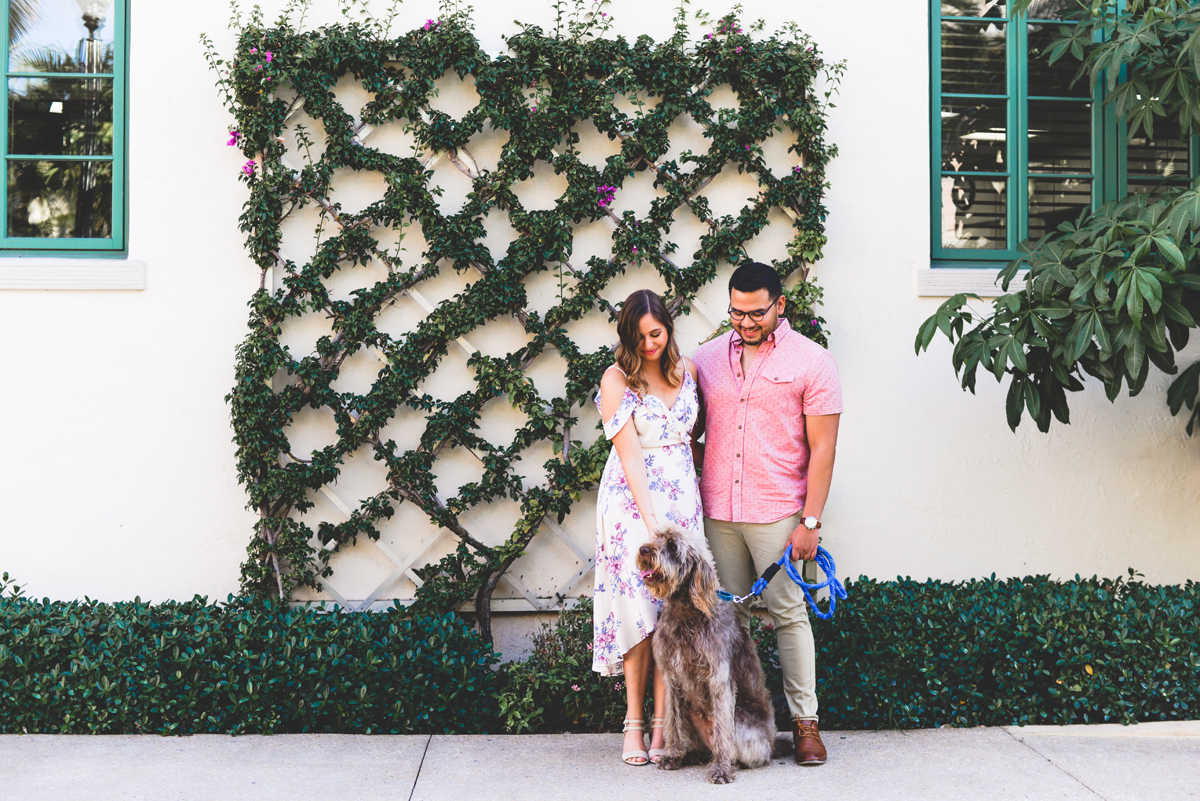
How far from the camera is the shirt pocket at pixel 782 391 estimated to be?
3.60m

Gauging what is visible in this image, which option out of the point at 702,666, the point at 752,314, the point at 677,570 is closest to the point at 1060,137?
the point at 752,314

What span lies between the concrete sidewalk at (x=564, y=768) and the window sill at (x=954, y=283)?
2.22 metres

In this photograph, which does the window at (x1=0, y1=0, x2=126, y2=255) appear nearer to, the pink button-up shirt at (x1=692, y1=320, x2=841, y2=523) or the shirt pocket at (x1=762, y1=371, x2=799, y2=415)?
the pink button-up shirt at (x1=692, y1=320, x2=841, y2=523)

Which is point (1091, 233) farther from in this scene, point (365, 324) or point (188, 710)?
point (188, 710)

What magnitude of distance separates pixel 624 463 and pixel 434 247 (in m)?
1.79

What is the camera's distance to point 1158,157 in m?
5.36

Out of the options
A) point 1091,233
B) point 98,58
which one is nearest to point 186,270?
point 98,58

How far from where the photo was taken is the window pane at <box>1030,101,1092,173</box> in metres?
5.30

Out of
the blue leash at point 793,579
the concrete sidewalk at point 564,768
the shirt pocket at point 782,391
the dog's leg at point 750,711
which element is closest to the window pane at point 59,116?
the concrete sidewalk at point 564,768

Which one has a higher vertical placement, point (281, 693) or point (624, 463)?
point (624, 463)

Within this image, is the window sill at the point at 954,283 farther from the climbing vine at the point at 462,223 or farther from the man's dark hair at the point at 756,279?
the man's dark hair at the point at 756,279

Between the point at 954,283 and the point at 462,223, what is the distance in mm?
2619

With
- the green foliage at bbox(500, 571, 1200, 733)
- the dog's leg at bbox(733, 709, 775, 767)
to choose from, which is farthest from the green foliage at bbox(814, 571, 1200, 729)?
the dog's leg at bbox(733, 709, 775, 767)

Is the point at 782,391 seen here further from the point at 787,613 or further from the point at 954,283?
the point at 954,283
